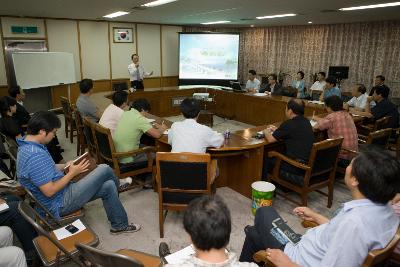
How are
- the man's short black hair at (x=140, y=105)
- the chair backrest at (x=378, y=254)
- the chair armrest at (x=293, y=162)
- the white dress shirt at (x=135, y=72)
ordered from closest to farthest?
the chair backrest at (x=378, y=254), the chair armrest at (x=293, y=162), the man's short black hair at (x=140, y=105), the white dress shirt at (x=135, y=72)

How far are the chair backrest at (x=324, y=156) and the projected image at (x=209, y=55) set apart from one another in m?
6.60

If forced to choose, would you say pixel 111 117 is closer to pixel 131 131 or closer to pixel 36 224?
pixel 131 131

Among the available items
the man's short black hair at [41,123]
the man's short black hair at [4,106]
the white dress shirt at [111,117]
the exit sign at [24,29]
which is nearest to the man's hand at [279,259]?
the man's short black hair at [41,123]

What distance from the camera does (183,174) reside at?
244 cm

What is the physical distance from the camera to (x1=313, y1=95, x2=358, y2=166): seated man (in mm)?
3418

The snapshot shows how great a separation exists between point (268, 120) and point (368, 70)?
370cm

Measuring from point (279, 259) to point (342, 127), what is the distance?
235cm

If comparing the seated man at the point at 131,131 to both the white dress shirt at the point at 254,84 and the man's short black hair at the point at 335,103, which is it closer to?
the man's short black hair at the point at 335,103

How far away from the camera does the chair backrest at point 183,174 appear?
7.79ft

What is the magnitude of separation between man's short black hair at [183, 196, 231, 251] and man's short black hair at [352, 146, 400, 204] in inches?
26.9

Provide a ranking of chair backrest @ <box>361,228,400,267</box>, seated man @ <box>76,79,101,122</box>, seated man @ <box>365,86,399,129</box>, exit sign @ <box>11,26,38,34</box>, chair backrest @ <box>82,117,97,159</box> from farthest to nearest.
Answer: exit sign @ <box>11,26,38,34</box> < seated man @ <box>76,79,101,122</box> < seated man @ <box>365,86,399,129</box> < chair backrest @ <box>82,117,97,159</box> < chair backrest @ <box>361,228,400,267</box>

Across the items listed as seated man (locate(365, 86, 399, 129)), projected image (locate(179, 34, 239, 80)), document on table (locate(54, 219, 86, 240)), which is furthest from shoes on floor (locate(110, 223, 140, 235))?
projected image (locate(179, 34, 239, 80))

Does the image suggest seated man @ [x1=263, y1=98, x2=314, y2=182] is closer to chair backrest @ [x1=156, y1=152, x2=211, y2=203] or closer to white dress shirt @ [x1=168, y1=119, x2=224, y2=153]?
white dress shirt @ [x1=168, y1=119, x2=224, y2=153]

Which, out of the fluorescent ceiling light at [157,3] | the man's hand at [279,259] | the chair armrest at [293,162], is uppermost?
the fluorescent ceiling light at [157,3]
